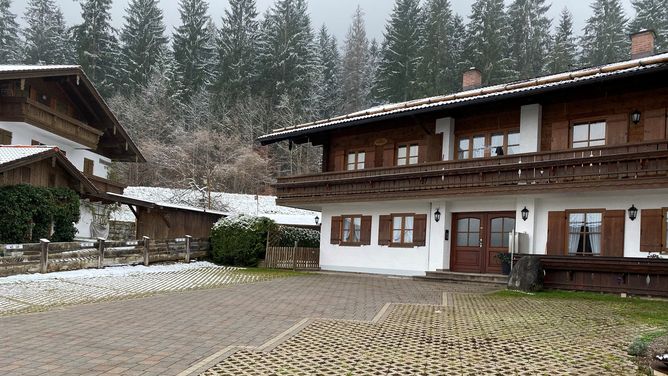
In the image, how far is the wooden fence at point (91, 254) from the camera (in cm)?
1678

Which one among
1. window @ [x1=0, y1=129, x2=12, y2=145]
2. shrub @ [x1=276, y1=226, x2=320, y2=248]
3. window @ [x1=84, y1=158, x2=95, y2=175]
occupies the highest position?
window @ [x1=0, y1=129, x2=12, y2=145]

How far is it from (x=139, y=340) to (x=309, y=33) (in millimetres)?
52239

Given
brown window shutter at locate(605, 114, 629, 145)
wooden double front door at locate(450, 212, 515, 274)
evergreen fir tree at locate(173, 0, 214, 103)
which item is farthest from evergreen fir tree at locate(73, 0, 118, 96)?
brown window shutter at locate(605, 114, 629, 145)

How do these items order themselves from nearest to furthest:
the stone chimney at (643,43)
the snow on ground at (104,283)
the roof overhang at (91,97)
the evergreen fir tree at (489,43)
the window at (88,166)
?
the snow on ground at (104,283) → the stone chimney at (643,43) → the roof overhang at (91,97) → the window at (88,166) → the evergreen fir tree at (489,43)

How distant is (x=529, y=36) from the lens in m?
50.0

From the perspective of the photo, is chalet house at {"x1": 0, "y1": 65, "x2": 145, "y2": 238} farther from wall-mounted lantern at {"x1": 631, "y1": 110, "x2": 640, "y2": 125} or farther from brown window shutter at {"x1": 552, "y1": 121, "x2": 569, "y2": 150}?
wall-mounted lantern at {"x1": 631, "y1": 110, "x2": 640, "y2": 125}

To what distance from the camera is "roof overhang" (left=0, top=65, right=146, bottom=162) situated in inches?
951

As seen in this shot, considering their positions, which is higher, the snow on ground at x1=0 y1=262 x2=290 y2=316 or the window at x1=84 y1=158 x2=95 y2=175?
the window at x1=84 y1=158 x2=95 y2=175

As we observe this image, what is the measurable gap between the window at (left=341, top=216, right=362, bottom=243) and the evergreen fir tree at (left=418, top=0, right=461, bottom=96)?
25362 millimetres

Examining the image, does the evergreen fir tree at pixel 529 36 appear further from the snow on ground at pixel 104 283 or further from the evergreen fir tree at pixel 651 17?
the snow on ground at pixel 104 283

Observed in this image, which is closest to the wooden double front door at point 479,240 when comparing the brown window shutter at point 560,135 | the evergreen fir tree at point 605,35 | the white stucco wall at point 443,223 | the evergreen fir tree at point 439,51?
the white stucco wall at point 443,223

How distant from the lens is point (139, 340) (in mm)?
7750

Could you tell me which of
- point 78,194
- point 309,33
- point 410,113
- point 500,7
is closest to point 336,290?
point 410,113

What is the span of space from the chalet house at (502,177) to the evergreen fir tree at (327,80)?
30.0 metres
